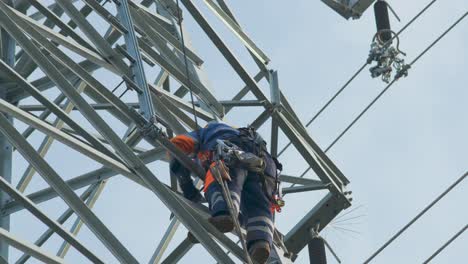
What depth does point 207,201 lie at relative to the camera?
12461 mm

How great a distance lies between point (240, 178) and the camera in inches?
496

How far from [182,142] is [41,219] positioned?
1.74 metres

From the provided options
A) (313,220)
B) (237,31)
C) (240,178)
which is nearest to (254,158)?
(240,178)

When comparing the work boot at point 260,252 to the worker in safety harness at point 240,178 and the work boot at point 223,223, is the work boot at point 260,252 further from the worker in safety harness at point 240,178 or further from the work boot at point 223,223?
the work boot at point 223,223

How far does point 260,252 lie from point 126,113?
145 cm

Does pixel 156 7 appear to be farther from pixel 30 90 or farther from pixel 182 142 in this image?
pixel 30 90

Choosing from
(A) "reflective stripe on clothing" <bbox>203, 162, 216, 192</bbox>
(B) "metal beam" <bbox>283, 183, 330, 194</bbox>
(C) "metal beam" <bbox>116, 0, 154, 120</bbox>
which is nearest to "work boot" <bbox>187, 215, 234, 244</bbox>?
(A) "reflective stripe on clothing" <bbox>203, 162, 216, 192</bbox>

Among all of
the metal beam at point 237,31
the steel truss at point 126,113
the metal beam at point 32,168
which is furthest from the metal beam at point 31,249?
the metal beam at point 237,31

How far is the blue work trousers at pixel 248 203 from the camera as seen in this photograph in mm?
12195

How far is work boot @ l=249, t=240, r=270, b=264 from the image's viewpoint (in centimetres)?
1206

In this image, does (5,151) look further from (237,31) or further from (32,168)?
(237,31)

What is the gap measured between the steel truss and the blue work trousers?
206 millimetres

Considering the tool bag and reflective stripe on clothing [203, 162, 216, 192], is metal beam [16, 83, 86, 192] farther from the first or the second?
reflective stripe on clothing [203, 162, 216, 192]

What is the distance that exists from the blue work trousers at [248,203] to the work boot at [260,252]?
0.19ft
